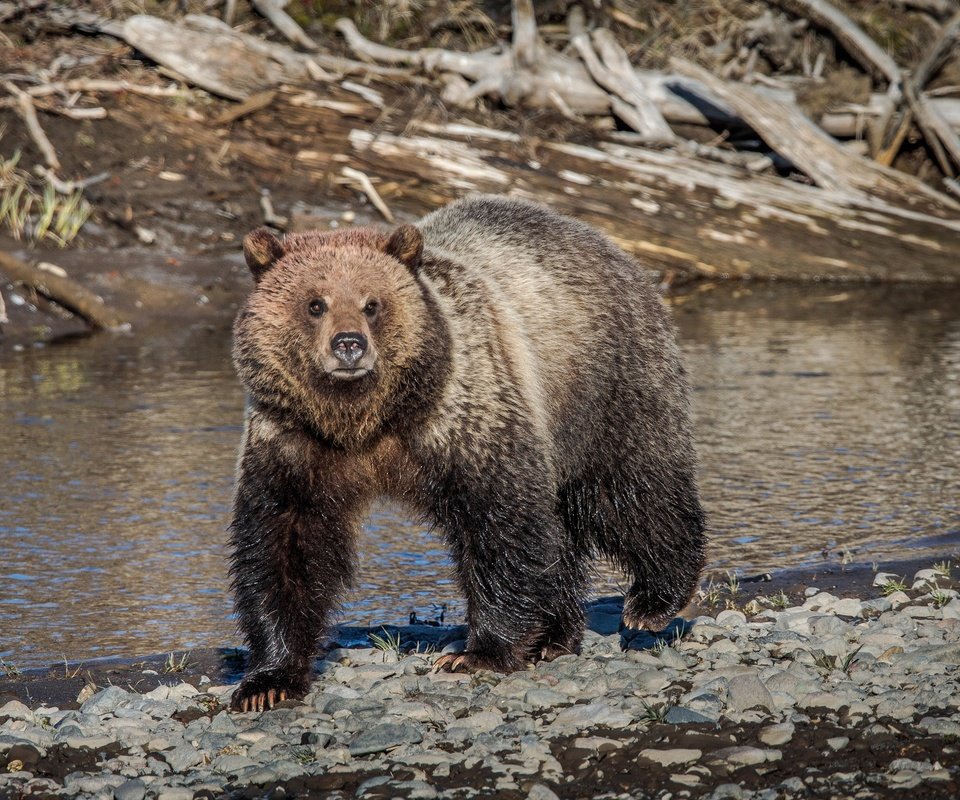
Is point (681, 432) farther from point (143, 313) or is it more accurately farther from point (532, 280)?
point (143, 313)

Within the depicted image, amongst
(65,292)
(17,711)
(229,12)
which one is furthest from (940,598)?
(229,12)

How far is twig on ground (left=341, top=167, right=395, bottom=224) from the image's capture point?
47.4 ft

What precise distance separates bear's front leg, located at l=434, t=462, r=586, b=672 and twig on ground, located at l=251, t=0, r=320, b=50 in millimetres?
13038

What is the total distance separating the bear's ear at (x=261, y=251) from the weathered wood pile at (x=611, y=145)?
9.81 metres

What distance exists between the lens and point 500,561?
4.81 meters

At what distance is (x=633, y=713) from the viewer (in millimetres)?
4281

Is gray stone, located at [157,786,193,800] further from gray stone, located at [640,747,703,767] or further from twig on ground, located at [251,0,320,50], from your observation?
twig on ground, located at [251,0,320,50]

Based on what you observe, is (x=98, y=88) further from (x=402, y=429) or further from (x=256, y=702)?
(x=256, y=702)

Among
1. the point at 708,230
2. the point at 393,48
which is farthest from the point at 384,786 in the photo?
the point at 393,48

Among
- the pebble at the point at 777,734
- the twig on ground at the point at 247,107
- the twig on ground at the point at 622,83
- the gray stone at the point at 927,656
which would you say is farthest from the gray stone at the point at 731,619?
the twig on ground at the point at 622,83

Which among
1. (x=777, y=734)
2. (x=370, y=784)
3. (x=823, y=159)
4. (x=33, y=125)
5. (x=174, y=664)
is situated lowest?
(x=174, y=664)

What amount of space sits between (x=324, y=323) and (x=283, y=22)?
13388mm

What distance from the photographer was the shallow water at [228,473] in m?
6.05

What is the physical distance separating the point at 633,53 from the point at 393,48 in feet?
11.0
